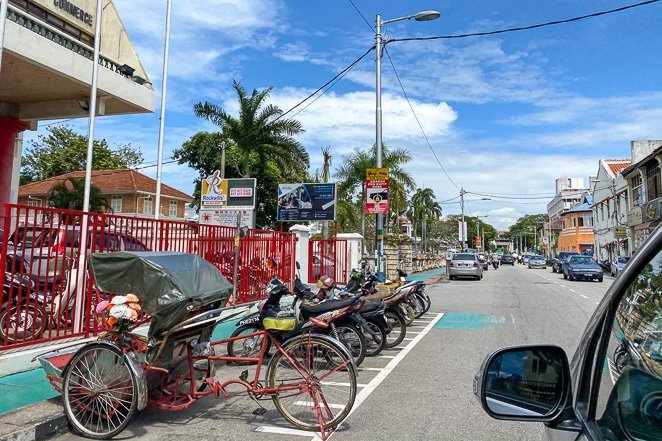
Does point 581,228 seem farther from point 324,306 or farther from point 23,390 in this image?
point 23,390

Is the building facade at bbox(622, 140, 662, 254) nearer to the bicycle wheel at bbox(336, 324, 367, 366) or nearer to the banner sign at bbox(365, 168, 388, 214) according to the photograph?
the bicycle wheel at bbox(336, 324, 367, 366)

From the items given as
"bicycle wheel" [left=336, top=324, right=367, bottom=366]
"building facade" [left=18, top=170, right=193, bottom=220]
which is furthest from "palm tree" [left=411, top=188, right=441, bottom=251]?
"bicycle wheel" [left=336, top=324, right=367, bottom=366]

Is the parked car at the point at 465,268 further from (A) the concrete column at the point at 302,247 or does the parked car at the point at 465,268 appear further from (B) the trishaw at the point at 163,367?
(B) the trishaw at the point at 163,367

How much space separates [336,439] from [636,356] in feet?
11.1

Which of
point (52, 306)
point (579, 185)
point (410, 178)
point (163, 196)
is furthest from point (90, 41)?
point (579, 185)

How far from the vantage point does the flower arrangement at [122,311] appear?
4.56 meters

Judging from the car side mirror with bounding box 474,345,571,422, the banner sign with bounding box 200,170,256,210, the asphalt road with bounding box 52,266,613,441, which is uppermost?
the banner sign with bounding box 200,170,256,210

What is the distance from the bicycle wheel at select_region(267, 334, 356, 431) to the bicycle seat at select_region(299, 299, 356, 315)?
196 cm

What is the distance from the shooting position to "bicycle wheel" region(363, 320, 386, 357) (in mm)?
7824

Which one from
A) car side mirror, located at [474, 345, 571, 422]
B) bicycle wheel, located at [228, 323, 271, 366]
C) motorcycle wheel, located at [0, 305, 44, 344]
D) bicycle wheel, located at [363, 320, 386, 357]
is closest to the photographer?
car side mirror, located at [474, 345, 571, 422]

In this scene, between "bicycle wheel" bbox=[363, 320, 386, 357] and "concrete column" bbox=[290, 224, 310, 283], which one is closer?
"bicycle wheel" bbox=[363, 320, 386, 357]

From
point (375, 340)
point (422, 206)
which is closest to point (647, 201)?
point (375, 340)

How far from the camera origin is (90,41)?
448 inches

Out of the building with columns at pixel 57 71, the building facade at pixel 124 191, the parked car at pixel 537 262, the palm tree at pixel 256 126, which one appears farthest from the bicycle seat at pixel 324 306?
the parked car at pixel 537 262
